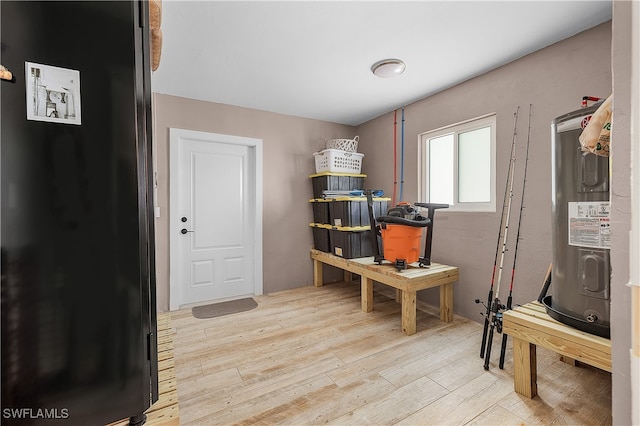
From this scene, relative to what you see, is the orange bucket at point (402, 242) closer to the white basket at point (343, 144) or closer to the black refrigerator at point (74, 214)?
the white basket at point (343, 144)

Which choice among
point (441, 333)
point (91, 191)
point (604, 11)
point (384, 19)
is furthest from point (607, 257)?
point (91, 191)

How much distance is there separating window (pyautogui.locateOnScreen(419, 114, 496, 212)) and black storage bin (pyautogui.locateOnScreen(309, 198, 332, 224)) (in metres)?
1.17

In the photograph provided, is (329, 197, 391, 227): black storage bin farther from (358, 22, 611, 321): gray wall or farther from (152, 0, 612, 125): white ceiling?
(152, 0, 612, 125): white ceiling

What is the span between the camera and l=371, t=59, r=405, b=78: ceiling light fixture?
7.65 feet

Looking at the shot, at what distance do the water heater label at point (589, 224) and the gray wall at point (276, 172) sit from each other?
9.54 ft

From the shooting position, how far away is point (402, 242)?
2639mm

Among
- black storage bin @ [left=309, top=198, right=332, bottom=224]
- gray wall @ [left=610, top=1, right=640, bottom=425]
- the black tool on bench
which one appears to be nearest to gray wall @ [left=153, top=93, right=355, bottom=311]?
black storage bin @ [left=309, top=198, right=332, bottom=224]

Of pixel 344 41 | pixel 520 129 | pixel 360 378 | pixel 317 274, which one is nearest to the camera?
pixel 360 378

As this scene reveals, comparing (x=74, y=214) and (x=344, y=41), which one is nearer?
(x=74, y=214)

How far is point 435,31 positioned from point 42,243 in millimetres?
2389

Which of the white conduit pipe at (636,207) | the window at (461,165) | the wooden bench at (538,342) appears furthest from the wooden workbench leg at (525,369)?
the white conduit pipe at (636,207)

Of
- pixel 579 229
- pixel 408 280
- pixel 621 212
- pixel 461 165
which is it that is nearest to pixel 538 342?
pixel 579 229

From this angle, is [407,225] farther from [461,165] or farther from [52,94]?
[52,94]

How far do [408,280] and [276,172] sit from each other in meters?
2.18
